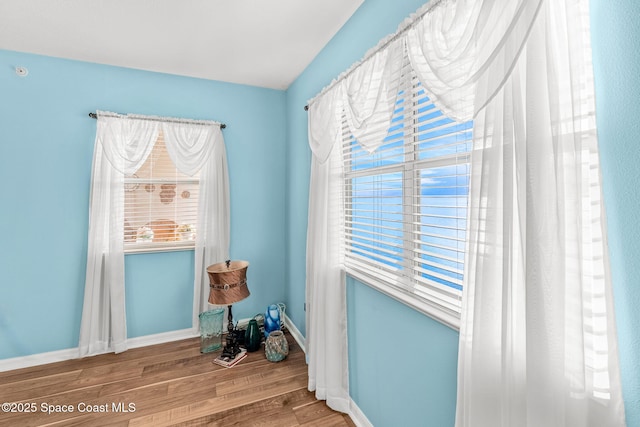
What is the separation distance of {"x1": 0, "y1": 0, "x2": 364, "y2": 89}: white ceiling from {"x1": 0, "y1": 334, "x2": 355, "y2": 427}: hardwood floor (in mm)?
2651

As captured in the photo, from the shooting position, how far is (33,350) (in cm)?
247

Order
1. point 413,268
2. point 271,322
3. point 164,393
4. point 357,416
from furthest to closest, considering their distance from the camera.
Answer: point 271,322 < point 164,393 < point 357,416 < point 413,268

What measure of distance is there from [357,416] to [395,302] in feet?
2.90

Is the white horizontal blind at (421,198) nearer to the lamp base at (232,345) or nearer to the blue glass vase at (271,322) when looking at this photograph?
the blue glass vase at (271,322)

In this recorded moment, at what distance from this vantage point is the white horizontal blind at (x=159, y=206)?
276 centimetres

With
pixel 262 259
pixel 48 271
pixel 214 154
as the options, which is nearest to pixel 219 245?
pixel 262 259

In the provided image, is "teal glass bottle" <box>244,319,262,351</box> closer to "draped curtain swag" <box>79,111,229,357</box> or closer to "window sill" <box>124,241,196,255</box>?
"window sill" <box>124,241,196,255</box>

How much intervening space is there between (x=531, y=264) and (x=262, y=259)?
2780 mm

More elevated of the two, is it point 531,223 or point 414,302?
point 531,223

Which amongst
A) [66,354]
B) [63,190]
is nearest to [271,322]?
[66,354]

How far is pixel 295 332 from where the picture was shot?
2.91m

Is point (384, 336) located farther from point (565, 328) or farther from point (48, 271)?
point (48, 271)

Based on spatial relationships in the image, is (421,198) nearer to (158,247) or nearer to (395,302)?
(395,302)

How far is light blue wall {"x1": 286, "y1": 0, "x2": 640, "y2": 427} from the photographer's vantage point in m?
0.67
